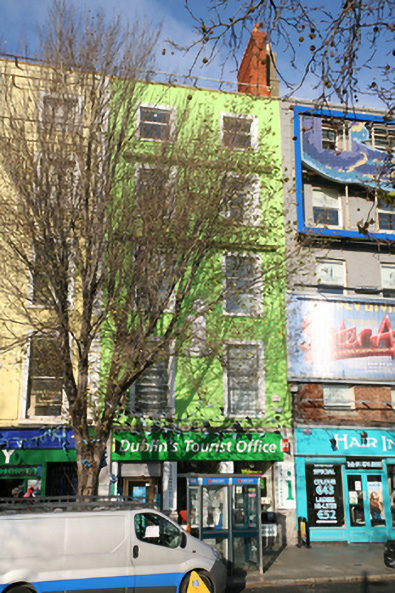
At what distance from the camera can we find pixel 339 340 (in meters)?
18.1

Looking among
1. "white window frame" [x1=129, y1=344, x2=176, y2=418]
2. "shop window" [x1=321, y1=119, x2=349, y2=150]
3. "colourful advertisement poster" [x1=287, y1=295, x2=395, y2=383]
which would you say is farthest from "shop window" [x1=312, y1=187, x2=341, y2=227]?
"white window frame" [x1=129, y1=344, x2=176, y2=418]

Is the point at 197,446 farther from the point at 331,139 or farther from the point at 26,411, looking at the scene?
the point at 331,139

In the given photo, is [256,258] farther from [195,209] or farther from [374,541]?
[374,541]

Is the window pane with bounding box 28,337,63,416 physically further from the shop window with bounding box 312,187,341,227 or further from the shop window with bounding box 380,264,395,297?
the shop window with bounding box 380,264,395,297

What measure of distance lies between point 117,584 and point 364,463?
1091 centimetres

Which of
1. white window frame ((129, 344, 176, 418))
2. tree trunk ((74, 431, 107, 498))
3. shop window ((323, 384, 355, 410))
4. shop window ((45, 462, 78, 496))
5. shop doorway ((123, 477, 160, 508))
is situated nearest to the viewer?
tree trunk ((74, 431, 107, 498))

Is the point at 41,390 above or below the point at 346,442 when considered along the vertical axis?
above

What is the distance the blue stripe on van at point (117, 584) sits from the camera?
29.1 ft

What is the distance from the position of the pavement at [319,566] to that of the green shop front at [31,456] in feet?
20.1

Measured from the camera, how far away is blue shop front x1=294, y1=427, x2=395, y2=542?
56.1 ft

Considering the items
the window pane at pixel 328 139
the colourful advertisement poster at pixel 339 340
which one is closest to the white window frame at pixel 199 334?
the colourful advertisement poster at pixel 339 340

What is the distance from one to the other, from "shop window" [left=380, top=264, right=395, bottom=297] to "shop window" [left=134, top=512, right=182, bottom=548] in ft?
41.2

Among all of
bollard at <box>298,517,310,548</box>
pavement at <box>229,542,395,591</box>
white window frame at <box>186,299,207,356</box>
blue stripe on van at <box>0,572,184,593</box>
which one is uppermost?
white window frame at <box>186,299,207,356</box>

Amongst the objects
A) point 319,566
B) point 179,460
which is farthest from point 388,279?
point 319,566
